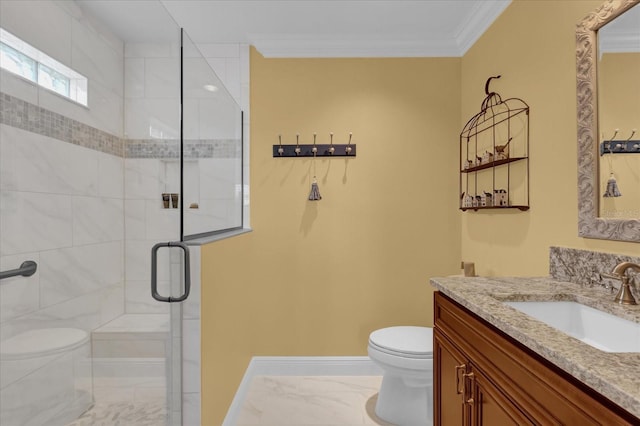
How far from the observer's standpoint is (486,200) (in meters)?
1.99

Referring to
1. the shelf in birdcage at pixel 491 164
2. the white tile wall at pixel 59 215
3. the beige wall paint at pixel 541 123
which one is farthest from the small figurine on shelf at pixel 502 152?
the white tile wall at pixel 59 215

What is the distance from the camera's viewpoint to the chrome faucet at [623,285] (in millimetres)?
993

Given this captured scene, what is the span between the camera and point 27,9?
115 centimetres

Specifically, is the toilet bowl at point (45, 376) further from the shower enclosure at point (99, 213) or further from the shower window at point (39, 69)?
the shower window at point (39, 69)

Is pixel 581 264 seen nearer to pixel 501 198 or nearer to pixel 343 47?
pixel 501 198

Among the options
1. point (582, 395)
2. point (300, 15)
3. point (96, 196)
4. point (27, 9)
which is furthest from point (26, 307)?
point (300, 15)

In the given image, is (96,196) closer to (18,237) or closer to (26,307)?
(18,237)

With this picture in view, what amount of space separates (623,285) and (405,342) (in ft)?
3.56

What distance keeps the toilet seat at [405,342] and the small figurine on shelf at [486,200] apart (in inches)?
33.6

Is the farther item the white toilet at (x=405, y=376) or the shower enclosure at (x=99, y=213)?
the white toilet at (x=405, y=376)

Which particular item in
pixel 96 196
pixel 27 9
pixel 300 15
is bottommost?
pixel 96 196

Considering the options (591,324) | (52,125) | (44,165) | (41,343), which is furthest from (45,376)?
(591,324)

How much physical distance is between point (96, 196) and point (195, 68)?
90 centimetres

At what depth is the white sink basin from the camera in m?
0.93
